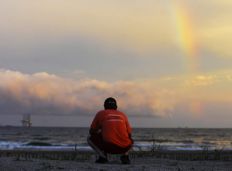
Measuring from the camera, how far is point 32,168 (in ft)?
34.2

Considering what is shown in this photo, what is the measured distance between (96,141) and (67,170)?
5.99 ft

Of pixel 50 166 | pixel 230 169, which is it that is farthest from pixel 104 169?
pixel 230 169

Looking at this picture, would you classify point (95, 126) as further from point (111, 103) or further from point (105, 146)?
point (111, 103)

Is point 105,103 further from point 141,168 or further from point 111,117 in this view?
point 141,168

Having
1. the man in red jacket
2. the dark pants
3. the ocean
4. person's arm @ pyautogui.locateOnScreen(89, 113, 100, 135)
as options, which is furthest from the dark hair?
the ocean

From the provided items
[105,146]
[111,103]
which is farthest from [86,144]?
[105,146]

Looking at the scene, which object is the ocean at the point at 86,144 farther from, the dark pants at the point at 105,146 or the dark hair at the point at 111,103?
the dark pants at the point at 105,146

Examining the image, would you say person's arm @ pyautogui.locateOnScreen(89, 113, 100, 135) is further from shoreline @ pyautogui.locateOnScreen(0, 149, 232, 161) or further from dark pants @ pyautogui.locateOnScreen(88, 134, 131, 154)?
shoreline @ pyautogui.locateOnScreen(0, 149, 232, 161)

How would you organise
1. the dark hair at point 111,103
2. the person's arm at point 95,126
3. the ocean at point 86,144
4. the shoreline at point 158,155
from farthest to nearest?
the ocean at point 86,144, the shoreline at point 158,155, the dark hair at point 111,103, the person's arm at point 95,126

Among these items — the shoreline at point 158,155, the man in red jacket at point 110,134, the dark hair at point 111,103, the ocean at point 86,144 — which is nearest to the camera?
the man in red jacket at point 110,134

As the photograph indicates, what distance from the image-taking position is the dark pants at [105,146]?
1160cm

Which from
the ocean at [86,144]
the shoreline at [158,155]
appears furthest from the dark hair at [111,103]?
the ocean at [86,144]

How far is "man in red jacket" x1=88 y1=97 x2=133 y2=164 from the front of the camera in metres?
11.6

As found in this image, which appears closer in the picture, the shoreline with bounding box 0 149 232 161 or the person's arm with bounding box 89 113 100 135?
the person's arm with bounding box 89 113 100 135
